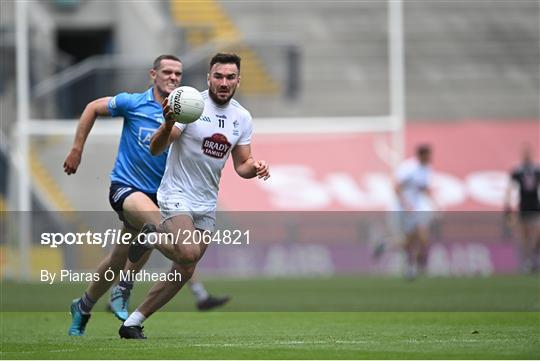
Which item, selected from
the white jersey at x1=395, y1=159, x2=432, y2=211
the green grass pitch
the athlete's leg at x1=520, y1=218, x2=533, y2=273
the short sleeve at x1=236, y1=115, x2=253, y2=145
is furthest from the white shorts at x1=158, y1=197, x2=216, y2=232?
the athlete's leg at x1=520, y1=218, x2=533, y2=273

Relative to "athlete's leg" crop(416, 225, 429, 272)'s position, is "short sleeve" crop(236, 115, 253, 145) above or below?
above

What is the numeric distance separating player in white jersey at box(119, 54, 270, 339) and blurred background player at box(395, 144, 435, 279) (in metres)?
12.5

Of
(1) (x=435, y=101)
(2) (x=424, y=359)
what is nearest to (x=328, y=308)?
(2) (x=424, y=359)

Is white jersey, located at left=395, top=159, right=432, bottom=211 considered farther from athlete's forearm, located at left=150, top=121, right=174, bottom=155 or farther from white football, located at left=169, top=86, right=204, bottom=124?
white football, located at left=169, top=86, right=204, bottom=124

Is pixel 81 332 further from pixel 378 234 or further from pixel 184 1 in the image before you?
pixel 184 1

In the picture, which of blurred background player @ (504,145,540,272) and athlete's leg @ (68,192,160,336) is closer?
athlete's leg @ (68,192,160,336)

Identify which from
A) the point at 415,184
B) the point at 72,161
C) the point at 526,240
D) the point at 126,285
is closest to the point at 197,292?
the point at 126,285

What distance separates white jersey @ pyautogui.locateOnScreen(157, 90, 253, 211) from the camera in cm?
1055

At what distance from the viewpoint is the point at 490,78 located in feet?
94.8

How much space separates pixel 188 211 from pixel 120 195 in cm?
131

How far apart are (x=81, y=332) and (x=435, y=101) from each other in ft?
60.2

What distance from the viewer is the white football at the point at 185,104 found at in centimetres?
992

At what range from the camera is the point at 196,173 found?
10.6 meters

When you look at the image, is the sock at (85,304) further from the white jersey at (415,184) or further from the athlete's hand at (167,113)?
the white jersey at (415,184)
